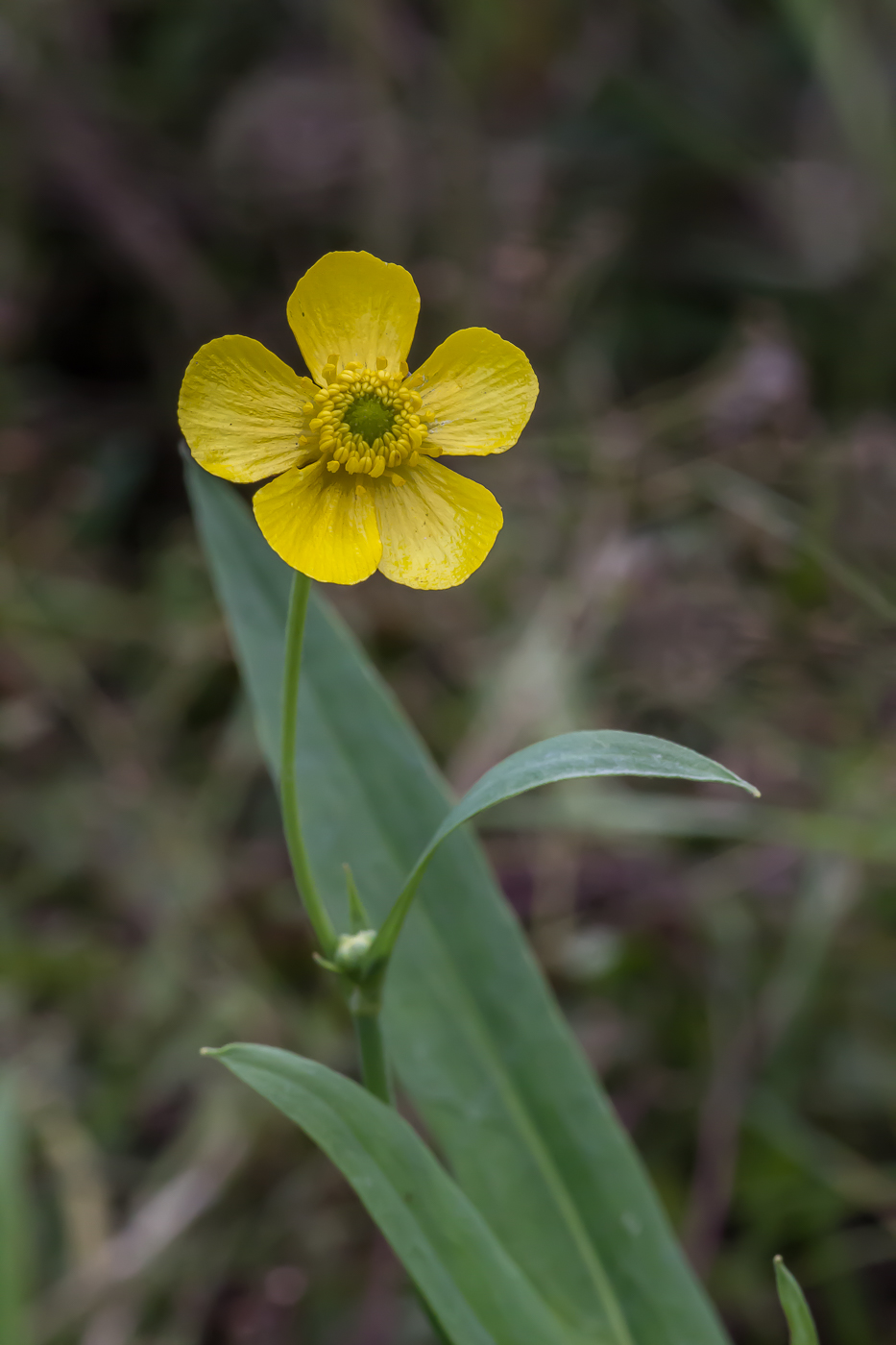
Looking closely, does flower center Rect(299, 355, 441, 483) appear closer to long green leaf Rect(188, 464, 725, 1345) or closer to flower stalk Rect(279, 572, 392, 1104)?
flower stalk Rect(279, 572, 392, 1104)

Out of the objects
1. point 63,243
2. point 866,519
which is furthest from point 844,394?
point 63,243

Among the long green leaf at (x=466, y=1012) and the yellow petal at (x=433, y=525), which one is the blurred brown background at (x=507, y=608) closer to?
the long green leaf at (x=466, y=1012)

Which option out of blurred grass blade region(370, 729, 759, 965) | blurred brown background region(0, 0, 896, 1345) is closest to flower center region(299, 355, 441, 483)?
blurred grass blade region(370, 729, 759, 965)

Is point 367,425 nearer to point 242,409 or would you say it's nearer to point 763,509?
point 242,409

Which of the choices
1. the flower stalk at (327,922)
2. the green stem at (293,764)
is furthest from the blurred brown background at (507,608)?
the green stem at (293,764)

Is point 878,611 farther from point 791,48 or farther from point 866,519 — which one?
point 791,48

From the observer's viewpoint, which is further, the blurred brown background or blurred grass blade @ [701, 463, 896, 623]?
blurred grass blade @ [701, 463, 896, 623]

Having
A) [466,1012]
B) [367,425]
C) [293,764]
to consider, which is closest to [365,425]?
[367,425]
